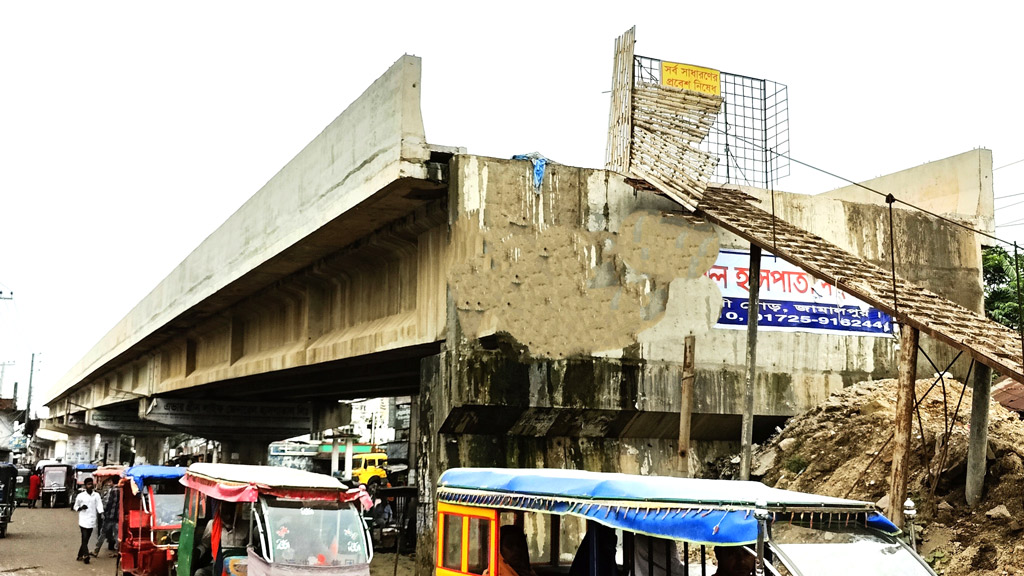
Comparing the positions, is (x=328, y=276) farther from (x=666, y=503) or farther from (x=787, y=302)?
(x=666, y=503)

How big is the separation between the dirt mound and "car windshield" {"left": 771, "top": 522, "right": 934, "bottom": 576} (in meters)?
4.52

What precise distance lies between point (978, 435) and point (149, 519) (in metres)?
13.8

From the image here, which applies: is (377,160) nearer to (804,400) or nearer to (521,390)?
(521,390)

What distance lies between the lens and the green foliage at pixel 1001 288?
32.4 metres

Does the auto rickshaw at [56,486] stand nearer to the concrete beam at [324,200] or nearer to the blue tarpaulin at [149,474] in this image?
the concrete beam at [324,200]

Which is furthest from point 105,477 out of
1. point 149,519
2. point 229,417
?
point 229,417

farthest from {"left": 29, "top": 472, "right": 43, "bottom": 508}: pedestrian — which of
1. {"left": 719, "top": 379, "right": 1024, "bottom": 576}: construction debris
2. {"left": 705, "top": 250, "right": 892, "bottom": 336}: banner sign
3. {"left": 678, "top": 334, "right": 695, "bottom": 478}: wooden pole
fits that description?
{"left": 678, "top": 334, "right": 695, "bottom": 478}: wooden pole

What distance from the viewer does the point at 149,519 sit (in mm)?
18391

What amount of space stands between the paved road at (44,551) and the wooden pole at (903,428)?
15.3 metres

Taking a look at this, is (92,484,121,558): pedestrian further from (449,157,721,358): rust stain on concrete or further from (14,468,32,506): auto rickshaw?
(14,468,32,506): auto rickshaw

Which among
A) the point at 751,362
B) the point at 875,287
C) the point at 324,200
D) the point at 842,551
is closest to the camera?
the point at 842,551

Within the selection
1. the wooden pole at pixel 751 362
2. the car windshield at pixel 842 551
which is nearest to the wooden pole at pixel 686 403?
the wooden pole at pixel 751 362

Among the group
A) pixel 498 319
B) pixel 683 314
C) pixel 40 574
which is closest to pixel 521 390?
pixel 498 319

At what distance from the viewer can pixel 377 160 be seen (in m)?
15.3
